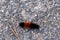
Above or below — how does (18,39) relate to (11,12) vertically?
below

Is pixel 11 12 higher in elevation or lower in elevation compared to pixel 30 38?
higher

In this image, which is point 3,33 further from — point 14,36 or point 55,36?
point 55,36

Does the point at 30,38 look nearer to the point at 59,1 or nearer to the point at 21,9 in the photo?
the point at 21,9

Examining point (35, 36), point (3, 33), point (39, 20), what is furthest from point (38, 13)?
point (3, 33)

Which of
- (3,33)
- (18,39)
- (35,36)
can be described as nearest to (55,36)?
(35,36)

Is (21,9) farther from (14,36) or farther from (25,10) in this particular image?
(14,36)
